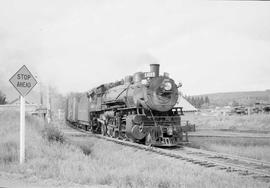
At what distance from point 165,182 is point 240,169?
2831 millimetres

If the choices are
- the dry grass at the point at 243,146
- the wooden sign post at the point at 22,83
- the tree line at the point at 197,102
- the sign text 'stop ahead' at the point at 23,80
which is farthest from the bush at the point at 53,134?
the tree line at the point at 197,102

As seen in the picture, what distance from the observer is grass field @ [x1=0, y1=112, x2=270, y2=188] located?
6.62 metres

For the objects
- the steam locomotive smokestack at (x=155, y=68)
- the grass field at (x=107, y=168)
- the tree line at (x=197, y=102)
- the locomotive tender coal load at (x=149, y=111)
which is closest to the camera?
the grass field at (x=107, y=168)

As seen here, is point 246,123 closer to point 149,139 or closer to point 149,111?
point 149,111

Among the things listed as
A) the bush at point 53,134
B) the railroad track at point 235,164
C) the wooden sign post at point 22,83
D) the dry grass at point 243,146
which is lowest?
the dry grass at point 243,146

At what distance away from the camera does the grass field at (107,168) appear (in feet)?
21.7

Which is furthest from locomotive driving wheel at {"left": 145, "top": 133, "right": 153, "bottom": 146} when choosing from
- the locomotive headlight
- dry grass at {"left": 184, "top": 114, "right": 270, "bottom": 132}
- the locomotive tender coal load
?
dry grass at {"left": 184, "top": 114, "right": 270, "bottom": 132}

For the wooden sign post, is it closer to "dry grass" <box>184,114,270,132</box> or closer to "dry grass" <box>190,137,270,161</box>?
"dry grass" <box>190,137,270,161</box>

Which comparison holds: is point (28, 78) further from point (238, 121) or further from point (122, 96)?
point (238, 121)

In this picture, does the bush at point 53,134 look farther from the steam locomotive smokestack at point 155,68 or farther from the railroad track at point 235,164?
the steam locomotive smokestack at point 155,68

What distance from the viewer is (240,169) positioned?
325 inches

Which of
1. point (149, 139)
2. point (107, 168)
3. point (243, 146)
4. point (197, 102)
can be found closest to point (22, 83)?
point (107, 168)

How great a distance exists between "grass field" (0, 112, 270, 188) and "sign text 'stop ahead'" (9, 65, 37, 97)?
6.58 ft

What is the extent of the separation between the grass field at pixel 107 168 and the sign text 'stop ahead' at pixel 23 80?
2.01 metres
